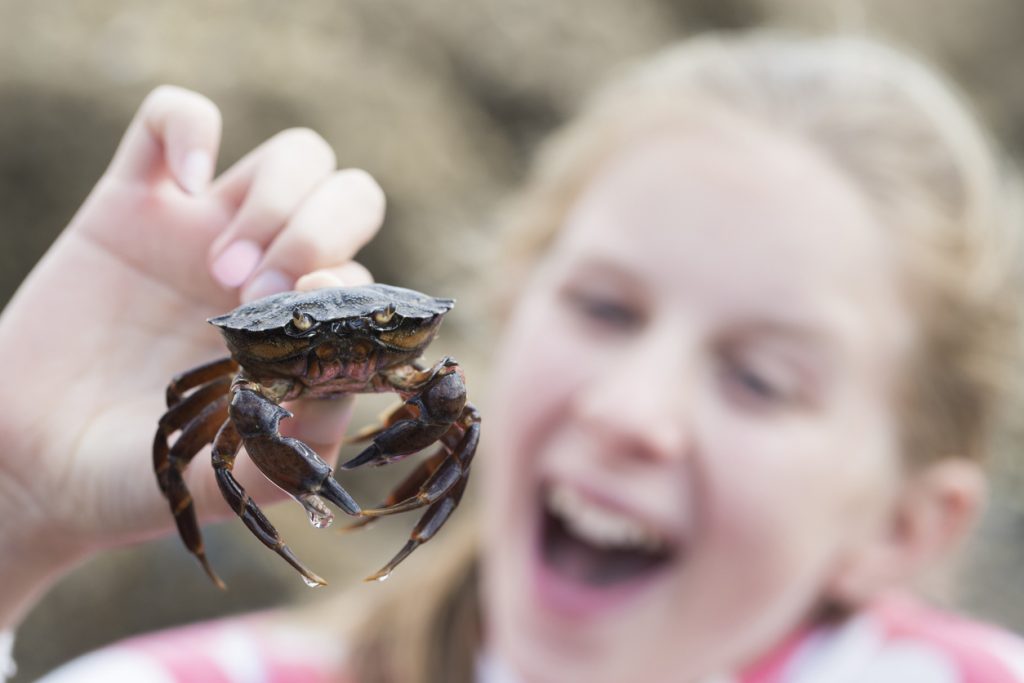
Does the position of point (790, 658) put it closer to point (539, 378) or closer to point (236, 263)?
point (539, 378)

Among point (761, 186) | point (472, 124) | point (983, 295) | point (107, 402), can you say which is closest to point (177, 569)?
point (107, 402)

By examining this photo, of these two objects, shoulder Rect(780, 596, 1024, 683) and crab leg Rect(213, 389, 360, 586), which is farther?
shoulder Rect(780, 596, 1024, 683)

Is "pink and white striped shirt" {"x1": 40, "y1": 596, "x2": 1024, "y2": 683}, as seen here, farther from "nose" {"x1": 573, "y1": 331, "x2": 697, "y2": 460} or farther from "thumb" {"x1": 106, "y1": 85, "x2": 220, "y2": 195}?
"thumb" {"x1": 106, "y1": 85, "x2": 220, "y2": 195}

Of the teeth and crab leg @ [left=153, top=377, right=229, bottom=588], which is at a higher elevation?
the teeth

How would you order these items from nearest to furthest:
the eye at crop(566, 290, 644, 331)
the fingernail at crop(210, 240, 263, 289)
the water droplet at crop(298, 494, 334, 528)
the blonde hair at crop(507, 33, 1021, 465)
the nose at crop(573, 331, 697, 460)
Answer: the water droplet at crop(298, 494, 334, 528), the fingernail at crop(210, 240, 263, 289), the nose at crop(573, 331, 697, 460), the eye at crop(566, 290, 644, 331), the blonde hair at crop(507, 33, 1021, 465)

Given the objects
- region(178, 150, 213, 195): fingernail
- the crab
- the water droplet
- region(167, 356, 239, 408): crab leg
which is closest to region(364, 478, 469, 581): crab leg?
the crab

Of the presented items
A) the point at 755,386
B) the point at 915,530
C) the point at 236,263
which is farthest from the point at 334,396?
the point at 915,530

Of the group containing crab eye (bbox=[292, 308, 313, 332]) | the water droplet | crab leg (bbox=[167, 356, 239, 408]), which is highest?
crab eye (bbox=[292, 308, 313, 332])

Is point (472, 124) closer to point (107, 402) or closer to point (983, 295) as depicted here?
point (983, 295)
